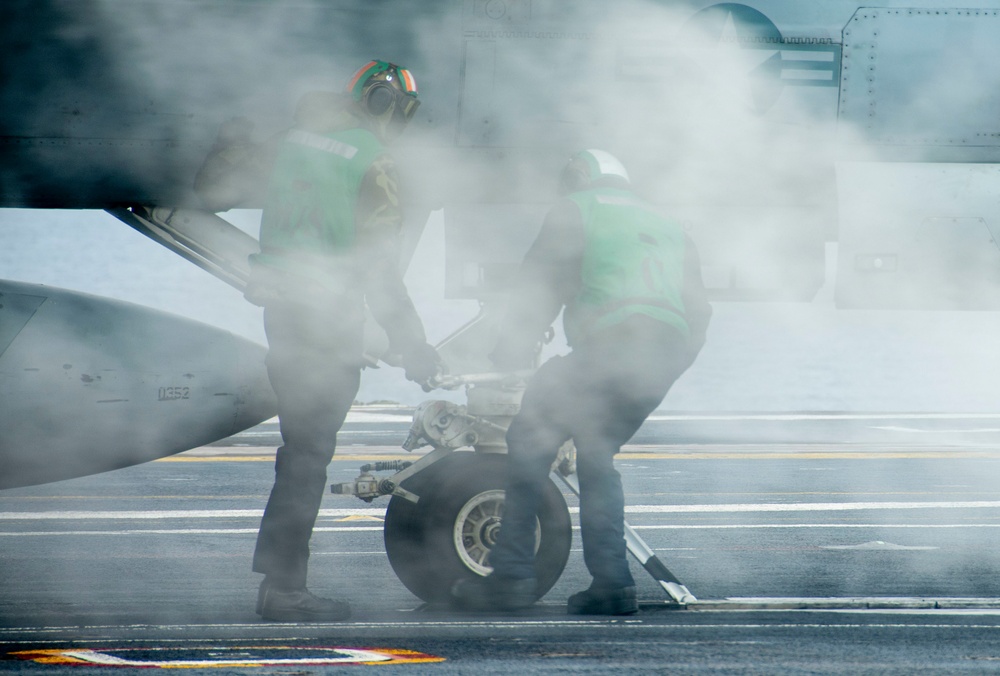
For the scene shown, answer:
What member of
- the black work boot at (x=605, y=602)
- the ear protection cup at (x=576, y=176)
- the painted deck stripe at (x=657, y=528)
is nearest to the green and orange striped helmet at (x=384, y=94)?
the ear protection cup at (x=576, y=176)

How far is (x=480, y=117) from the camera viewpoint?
625 cm

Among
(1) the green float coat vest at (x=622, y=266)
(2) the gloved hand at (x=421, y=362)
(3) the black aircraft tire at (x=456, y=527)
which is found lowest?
(3) the black aircraft tire at (x=456, y=527)

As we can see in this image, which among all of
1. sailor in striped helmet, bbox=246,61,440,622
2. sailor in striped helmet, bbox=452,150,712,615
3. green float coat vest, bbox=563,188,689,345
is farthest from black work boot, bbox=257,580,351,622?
green float coat vest, bbox=563,188,689,345

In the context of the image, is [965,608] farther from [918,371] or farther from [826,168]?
[918,371]

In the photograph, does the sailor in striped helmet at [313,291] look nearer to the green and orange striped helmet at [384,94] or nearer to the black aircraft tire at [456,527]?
the green and orange striped helmet at [384,94]

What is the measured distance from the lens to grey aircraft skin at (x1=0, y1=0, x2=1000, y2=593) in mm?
6070

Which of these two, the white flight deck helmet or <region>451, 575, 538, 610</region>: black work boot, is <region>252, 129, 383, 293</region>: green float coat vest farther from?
<region>451, 575, 538, 610</region>: black work boot

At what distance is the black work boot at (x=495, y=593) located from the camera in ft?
16.5

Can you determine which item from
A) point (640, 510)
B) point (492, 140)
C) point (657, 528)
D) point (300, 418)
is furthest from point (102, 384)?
point (640, 510)

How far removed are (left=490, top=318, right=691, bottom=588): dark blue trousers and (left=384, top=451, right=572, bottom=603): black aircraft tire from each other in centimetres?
17

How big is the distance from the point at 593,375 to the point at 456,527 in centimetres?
86

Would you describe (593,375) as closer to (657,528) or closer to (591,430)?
(591,430)

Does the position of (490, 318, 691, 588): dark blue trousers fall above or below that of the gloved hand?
below

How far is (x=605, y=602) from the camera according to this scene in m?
5.05
